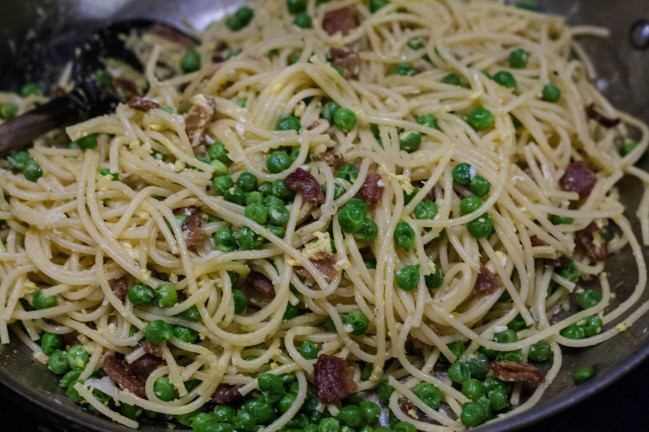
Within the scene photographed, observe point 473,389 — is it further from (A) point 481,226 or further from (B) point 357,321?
(A) point 481,226

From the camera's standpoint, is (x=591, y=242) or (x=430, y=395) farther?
(x=591, y=242)

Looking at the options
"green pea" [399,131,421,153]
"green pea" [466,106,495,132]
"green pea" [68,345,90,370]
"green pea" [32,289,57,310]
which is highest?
"green pea" [466,106,495,132]

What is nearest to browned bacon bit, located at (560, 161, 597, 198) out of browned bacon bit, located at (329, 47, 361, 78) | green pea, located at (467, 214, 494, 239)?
green pea, located at (467, 214, 494, 239)

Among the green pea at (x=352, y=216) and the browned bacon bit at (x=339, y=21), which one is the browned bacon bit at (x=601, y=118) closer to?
the browned bacon bit at (x=339, y=21)

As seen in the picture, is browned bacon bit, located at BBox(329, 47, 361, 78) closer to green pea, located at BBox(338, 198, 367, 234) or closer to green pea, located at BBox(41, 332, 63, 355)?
green pea, located at BBox(338, 198, 367, 234)

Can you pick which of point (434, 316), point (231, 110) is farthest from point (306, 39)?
point (434, 316)

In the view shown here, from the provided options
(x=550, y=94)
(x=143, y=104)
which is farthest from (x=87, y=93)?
(x=550, y=94)
